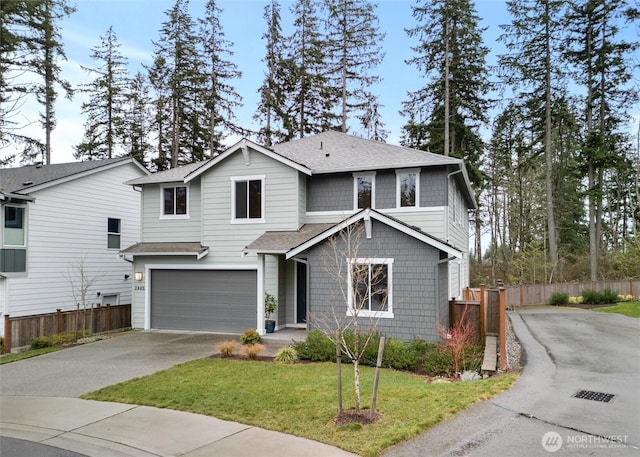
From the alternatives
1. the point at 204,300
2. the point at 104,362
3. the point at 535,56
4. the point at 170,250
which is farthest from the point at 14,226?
the point at 535,56

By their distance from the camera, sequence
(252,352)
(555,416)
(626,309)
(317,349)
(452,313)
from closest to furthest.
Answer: (555,416) < (317,349) < (252,352) < (452,313) < (626,309)

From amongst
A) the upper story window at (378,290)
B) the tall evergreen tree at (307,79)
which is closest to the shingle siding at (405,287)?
the upper story window at (378,290)

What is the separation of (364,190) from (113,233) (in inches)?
494

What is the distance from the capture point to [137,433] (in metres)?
5.84

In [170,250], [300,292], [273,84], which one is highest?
[273,84]

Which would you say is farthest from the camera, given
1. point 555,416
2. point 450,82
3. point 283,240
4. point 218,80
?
point 218,80

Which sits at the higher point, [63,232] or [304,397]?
[63,232]

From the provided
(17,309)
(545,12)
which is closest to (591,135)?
(545,12)

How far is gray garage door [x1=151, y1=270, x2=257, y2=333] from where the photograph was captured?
582 inches

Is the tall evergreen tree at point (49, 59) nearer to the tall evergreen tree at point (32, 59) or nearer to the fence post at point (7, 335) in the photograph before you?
the tall evergreen tree at point (32, 59)

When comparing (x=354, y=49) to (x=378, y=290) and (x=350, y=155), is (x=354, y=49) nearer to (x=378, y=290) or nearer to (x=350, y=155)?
(x=350, y=155)

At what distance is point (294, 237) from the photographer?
13.9 m

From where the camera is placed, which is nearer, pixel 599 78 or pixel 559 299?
pixel 559 299

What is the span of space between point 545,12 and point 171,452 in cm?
2961
